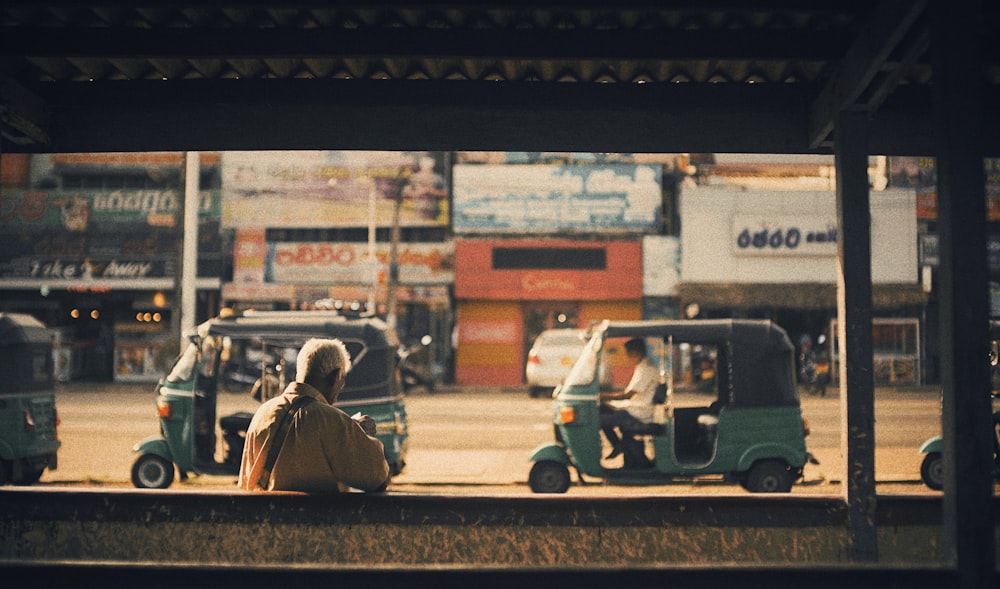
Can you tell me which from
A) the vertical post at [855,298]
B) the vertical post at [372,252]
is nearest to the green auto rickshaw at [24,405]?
the vertical post at [855,298]

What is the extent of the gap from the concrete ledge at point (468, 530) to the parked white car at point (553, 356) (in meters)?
17.3

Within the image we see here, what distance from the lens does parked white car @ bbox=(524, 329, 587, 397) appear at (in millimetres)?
22703

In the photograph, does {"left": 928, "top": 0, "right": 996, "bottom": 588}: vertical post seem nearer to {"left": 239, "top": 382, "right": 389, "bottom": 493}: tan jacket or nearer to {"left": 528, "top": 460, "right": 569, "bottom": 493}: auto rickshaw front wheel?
{"left": 239, "top": 382, "right": 389, "bottom": 493}: tan jacket

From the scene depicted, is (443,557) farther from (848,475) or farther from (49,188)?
(49,188)

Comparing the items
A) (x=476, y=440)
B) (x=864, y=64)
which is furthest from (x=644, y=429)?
(x=476, y=440)

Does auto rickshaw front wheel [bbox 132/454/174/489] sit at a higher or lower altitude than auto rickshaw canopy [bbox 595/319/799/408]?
lower

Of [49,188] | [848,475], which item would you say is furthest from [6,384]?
[49,188]

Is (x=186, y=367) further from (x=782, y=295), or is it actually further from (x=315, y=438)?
(x=782, y=295)

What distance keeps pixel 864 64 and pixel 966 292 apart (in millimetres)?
1732

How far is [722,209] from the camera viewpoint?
30000 millimetres

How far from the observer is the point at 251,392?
9969mm

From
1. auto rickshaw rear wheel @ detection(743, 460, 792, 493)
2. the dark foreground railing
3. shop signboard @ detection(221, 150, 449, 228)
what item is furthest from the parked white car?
the dark foreground railing

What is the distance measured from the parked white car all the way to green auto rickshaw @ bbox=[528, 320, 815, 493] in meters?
12.6

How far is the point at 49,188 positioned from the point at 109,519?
31113 millimetres
